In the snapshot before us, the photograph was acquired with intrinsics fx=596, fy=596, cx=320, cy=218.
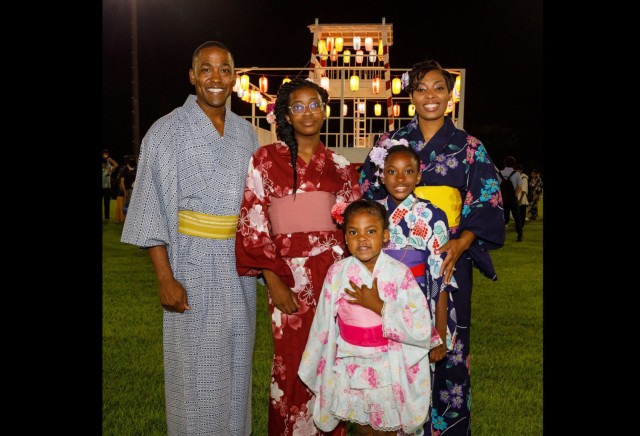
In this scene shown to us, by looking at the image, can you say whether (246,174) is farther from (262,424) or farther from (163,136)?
(262,424)

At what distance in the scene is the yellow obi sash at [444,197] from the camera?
310cm

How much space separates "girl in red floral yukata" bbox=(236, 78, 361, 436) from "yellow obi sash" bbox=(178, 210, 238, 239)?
115mm

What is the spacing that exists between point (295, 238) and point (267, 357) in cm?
241

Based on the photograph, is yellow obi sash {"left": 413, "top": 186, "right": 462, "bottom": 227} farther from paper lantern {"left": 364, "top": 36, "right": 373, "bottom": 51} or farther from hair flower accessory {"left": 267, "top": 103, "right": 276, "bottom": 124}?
paper lantern {"left": 364, "top": 36, "right": 373, "bottom": 51}

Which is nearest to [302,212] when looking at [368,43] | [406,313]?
[406,313]

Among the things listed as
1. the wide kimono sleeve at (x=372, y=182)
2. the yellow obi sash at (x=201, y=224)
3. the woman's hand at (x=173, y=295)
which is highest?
the wide kimono sleeve at (x=372, y=182)

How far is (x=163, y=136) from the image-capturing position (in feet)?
9.70

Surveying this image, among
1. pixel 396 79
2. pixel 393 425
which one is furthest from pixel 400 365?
pixel 396 79

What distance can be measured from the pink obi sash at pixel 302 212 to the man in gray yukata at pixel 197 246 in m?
0.23

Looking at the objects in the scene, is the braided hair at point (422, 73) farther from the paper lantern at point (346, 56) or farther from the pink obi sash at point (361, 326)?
the paper lantern at point (346, 56)

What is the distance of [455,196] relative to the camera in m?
3.13

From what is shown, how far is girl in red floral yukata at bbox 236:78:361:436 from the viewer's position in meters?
2.98

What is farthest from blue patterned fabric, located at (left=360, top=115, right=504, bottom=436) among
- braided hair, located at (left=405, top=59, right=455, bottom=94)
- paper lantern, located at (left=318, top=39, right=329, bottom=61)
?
paper lantern, located at (left=318, top=39, right=329, bottom=61)

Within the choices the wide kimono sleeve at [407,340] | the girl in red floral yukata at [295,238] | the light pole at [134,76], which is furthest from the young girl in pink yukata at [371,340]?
the light pole at [134,76]
